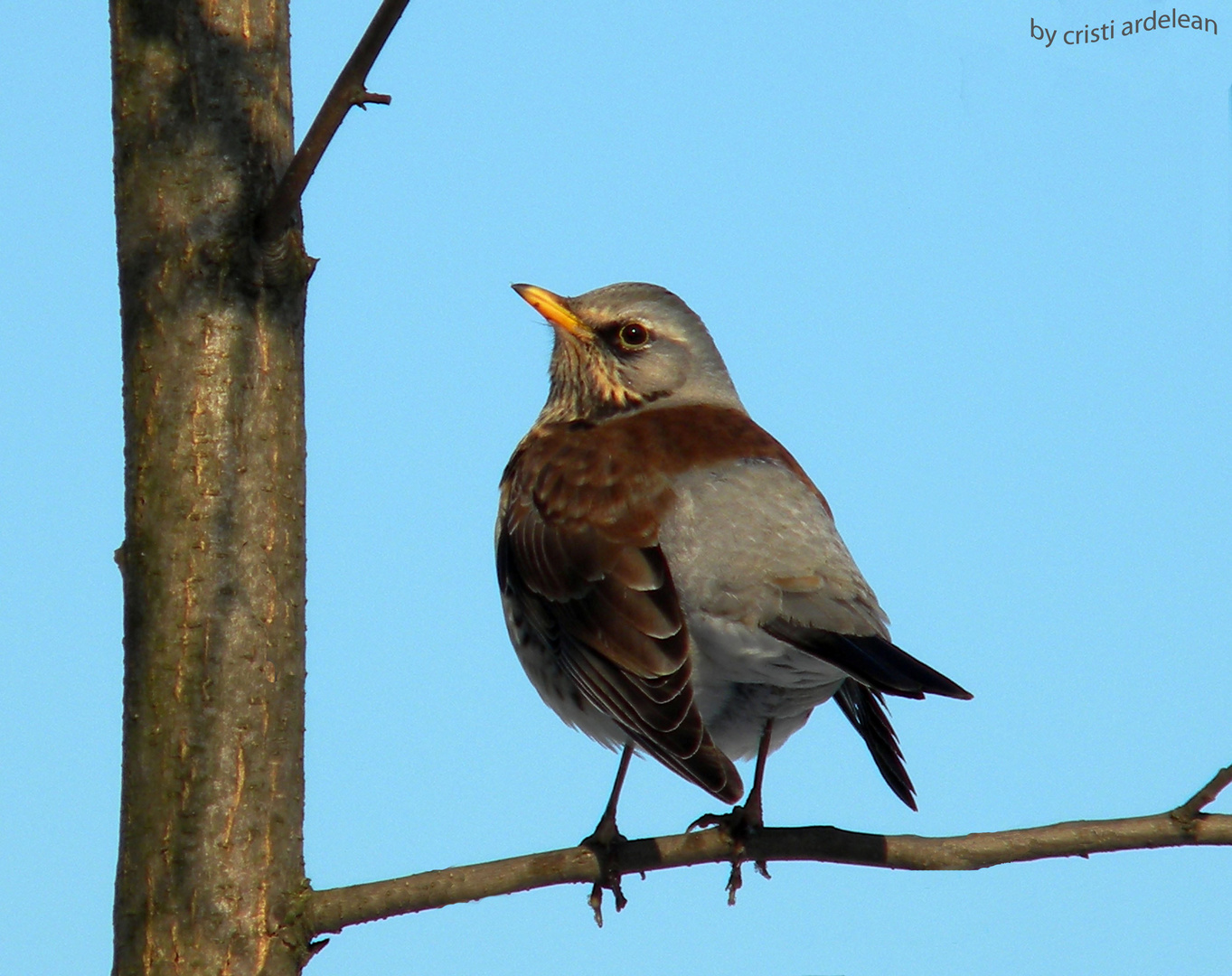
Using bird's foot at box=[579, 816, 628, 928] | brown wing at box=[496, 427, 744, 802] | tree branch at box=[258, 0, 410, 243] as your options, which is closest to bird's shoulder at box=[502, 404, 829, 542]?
brown wing at box=[496, 427, 744, 802]

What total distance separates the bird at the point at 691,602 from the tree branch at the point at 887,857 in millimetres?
464

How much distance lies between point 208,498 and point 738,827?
1845 millimetres

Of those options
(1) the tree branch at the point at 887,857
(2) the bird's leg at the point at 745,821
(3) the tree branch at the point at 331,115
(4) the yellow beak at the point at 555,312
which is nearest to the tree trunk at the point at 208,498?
(3) the tree branch at the point at 331,115

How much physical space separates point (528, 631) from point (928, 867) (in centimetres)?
185

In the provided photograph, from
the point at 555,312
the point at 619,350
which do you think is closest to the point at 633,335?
the point at 619,350

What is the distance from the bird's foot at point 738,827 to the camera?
156 inches

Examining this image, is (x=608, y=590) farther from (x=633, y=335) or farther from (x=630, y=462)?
(x=633, y=335)

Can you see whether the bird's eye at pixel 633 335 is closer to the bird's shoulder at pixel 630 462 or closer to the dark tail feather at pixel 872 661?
the bird's shoulder at pixel 630 462

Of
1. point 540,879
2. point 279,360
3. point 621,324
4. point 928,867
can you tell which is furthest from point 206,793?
point 621,324

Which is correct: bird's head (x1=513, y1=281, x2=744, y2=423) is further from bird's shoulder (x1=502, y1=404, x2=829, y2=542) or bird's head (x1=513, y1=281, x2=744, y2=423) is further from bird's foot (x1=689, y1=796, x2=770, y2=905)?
bird's foot (x1=689, y1=796, x2=770, y2=905)

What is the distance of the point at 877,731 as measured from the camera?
4.77 meters

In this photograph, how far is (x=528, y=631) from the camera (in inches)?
195

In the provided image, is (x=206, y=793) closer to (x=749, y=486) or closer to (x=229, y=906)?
(x=229, y=906)

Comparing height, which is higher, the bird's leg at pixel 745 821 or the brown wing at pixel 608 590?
the brown wing at pixel 608 590
